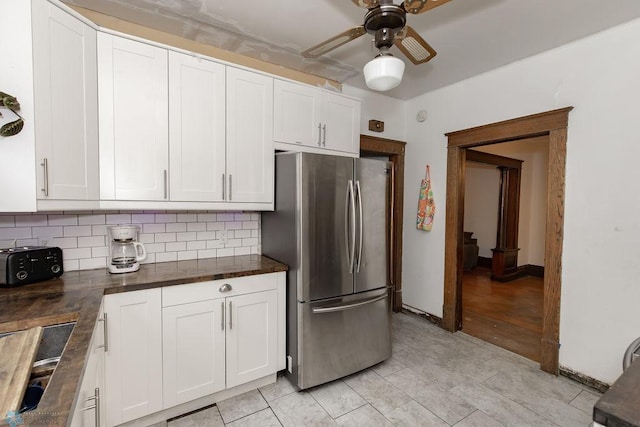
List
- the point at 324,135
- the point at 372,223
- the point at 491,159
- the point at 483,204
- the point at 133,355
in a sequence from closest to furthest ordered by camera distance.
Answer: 1. the point at 133,355
2. the point at 372,223
3. the point at 324,135
4. the point at 491,159
5. the point at 483,204

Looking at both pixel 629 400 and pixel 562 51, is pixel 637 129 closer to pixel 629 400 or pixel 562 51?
pixel 562 51

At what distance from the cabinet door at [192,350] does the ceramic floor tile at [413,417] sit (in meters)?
A: 1.16

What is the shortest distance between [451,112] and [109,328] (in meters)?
3.49

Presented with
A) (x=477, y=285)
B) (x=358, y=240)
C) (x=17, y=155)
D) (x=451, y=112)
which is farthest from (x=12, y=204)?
(x=477, y=285)

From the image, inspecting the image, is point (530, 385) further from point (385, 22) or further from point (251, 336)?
point (385, 22)

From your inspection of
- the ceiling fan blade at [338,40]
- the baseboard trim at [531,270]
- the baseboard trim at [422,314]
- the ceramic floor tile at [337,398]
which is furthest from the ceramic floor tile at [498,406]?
the baseboard trim at [531,270]

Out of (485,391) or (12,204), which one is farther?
(485,391)

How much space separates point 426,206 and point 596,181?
4.76 ft

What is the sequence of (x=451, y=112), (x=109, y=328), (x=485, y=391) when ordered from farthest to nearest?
1. (x=451, y=112)
2. (x=485, y=391)
3. (x=109, y=328)

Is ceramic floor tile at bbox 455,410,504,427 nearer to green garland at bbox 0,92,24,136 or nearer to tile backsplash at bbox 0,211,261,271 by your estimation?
tile backsplash at bbox 0,211,261,271

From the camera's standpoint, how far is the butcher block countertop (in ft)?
2.38

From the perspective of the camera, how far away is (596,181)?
7.15 feet

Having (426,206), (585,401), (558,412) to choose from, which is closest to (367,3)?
(426,206)

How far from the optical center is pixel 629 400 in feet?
2.65
